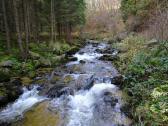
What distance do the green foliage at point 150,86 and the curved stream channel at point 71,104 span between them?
0.77 m

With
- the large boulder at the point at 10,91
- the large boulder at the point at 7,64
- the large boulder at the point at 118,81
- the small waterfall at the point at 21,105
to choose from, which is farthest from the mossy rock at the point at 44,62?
the large boulder at the point at 118,81

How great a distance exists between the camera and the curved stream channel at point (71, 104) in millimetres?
9570

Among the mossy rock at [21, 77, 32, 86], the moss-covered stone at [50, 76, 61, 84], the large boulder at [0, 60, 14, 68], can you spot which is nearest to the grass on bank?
the large boulder at [0, 60, 14, 68]

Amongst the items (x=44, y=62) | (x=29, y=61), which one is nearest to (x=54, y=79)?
(x=44, y=62)

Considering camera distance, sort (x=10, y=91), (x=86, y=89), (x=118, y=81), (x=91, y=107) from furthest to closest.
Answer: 1. (x=118, y=81)
2. (x=86, y=89)
3. (x=10, y=91)
4. (x=91, y=107)

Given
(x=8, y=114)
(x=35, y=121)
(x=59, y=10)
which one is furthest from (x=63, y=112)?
(x=59, y=10)

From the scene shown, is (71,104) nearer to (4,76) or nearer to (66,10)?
(4,76)

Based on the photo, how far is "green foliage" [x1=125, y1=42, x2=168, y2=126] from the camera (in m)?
8.12

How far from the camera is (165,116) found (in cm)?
773

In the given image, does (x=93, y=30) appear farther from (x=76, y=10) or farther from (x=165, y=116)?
(x=165, y=116)

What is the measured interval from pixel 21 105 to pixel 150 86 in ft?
20.2

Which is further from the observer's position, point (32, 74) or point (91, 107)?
point (32, 74)

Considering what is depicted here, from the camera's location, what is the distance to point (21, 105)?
11.5 m

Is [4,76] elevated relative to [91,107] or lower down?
elevated
